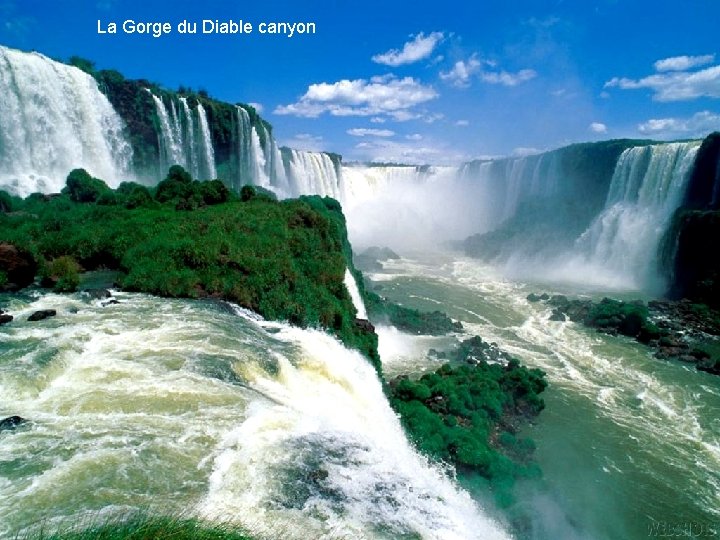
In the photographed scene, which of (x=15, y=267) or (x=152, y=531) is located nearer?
(x=152, y=531)

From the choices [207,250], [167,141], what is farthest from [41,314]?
[167,141]

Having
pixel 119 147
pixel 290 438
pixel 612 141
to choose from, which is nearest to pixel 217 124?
pixel 119 147

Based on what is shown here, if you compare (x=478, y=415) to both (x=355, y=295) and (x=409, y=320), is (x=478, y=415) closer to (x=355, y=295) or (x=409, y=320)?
(x=355, y=295)

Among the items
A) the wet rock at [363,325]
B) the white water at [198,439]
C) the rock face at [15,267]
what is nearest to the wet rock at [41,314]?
the white water at [198,439]

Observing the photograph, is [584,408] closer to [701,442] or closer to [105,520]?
[701,442]

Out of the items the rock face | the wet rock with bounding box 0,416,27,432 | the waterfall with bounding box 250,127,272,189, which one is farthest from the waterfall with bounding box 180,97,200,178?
the wet rock with bounding box 0,416,27,432
